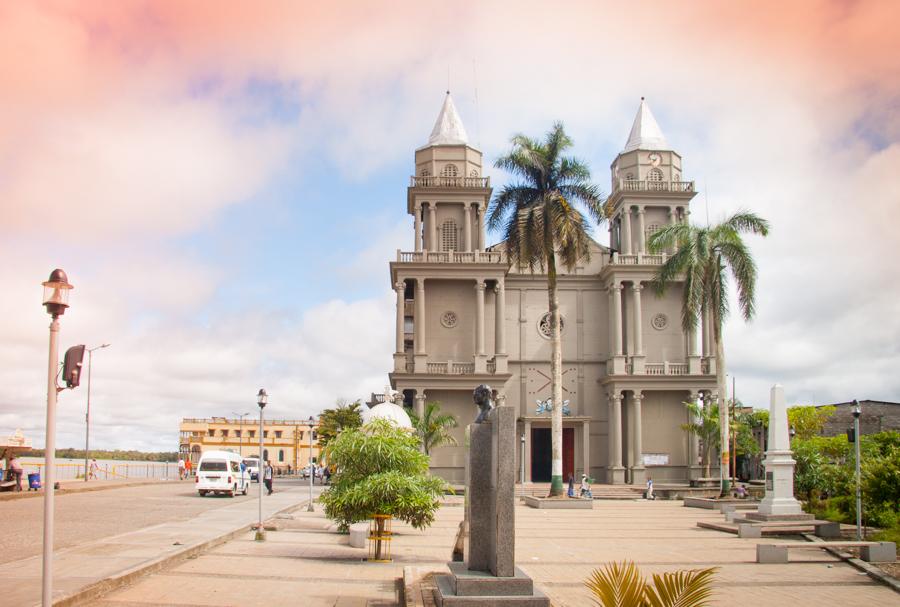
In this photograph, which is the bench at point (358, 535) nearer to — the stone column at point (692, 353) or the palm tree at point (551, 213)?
the palm tree at point (551, 213)

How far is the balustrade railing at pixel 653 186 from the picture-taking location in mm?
52938

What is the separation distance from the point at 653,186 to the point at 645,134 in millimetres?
3821

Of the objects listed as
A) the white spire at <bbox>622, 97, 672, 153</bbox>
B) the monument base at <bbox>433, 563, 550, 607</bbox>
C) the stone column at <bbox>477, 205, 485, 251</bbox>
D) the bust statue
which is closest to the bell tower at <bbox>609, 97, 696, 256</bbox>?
the white spire at <bbox>622, 97, 672, 153</bbox>

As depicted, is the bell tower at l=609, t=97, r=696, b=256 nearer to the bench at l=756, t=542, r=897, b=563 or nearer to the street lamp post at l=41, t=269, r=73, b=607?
the bench at l=756, t=542, r=897, b=563

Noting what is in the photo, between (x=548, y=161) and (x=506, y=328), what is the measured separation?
1671 centimetres

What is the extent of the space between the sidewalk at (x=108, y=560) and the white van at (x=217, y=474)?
16.3m

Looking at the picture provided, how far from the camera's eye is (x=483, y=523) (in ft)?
34.1

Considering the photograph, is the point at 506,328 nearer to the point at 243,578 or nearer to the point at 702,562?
the point at 702,562

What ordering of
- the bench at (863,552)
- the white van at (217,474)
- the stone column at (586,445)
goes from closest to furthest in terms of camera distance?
the bench at (863,552) → the white van at (217,474) → the stone column at (586,445)

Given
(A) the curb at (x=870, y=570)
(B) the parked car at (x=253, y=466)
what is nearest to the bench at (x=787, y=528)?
(A) the curb at (x=870, y=570)

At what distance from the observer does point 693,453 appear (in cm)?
4975

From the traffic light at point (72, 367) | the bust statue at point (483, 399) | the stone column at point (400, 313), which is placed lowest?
the bust statue at point (483, 399)

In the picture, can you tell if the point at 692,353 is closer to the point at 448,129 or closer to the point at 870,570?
the point at 448,129

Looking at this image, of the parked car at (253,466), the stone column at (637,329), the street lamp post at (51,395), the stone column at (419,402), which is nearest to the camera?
the street lamp post at (51,395)
